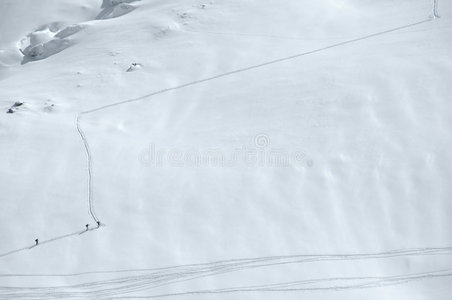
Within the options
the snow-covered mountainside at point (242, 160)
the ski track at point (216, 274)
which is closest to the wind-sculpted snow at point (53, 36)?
the snow-covered mountainside at point (242, 160)

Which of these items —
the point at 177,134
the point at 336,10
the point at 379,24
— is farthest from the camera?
the point at 336,10

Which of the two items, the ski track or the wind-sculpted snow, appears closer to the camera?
the ski track

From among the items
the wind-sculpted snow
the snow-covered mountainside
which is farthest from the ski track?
the wind-sculpted snow

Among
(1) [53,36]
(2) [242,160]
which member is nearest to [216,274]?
(2) [242,160]

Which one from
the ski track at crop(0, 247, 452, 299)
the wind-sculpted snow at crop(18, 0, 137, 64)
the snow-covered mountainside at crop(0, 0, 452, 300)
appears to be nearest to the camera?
the ski track at crop(0, 247, 452, 299)

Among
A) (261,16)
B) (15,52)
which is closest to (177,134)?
(261,16)

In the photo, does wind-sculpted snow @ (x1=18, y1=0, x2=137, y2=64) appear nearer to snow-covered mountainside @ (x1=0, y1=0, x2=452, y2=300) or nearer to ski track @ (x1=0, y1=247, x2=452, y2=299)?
snow-covered mountainside @ (x1=0, y1=0, x2=452, y2=300)

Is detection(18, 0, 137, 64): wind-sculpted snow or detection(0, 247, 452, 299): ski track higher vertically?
detection(18, 0, 137, 64): wind-sculpted snow

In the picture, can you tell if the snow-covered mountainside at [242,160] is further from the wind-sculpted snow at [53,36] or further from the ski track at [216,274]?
the wind-sculpted snow at [53,36]

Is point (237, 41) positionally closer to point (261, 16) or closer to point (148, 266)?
point (261, 16)
